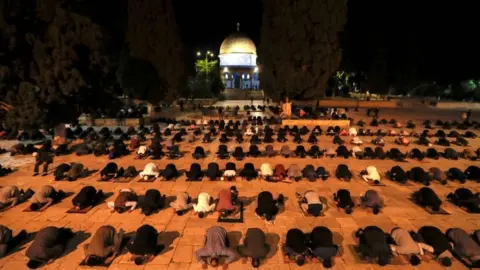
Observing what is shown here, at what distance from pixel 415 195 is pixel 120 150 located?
15.2m

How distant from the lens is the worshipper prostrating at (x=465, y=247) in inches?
322

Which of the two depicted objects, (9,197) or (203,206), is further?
(9,197)

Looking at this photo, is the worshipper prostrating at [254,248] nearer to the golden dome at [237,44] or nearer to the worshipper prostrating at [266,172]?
the worshipper prostrating at [266,172]

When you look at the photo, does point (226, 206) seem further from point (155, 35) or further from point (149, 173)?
point (155, 35)

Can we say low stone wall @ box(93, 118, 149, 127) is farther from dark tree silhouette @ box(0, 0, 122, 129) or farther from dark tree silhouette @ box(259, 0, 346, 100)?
dark tree silhouette @ box(259, 0, 346, 100)

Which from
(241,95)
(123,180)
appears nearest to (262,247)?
(123,180)

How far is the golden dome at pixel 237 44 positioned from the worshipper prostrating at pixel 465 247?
90.0m

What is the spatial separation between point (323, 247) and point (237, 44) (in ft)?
298

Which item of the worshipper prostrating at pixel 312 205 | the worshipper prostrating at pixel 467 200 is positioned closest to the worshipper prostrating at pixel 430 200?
the worshipper prostrating at pixel 467 200

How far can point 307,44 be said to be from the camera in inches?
1201

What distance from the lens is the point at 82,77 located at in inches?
739

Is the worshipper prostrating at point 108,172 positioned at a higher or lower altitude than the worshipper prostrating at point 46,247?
higher

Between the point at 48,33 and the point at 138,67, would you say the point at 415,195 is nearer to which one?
the point at 48,33

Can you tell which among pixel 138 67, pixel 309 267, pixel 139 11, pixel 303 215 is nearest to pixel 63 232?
pixel 309 267
